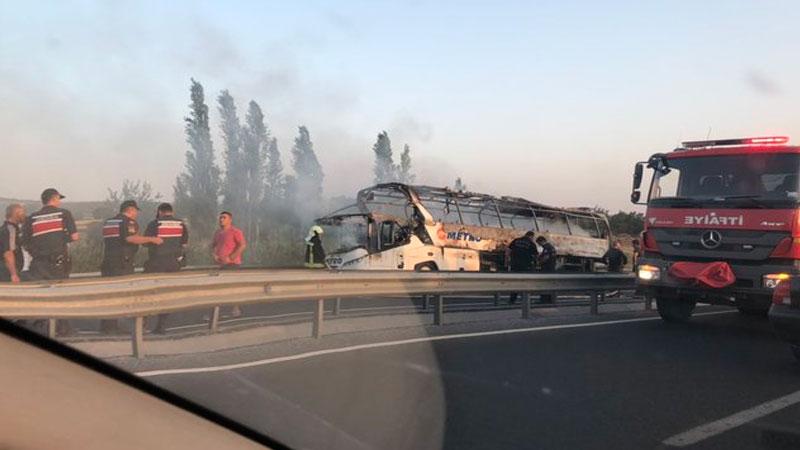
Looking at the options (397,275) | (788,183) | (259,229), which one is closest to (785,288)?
(788,183)

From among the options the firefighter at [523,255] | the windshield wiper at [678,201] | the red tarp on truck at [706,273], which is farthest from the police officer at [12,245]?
the firefighter at [523,255]

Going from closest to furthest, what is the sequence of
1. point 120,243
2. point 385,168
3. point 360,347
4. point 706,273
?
point 120,243
point 360,347
point 706,273
point 385,168

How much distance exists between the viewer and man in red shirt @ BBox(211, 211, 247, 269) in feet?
23.9

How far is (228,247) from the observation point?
7648mm

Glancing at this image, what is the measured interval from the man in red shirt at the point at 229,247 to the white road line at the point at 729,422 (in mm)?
4692

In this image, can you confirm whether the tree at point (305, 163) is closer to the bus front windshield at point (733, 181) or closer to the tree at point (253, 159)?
the tree at point (253, 159)

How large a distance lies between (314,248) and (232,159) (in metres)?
9.12

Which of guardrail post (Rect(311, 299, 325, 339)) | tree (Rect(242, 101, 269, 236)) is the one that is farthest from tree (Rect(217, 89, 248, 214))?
guardrail post (Rect(311, 299, 325, 339))

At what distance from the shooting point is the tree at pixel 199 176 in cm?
382

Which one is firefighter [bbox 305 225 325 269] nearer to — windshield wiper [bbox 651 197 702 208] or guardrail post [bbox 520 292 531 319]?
guardrail post [bbox 520 292 531 319]

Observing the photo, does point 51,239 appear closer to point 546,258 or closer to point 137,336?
point 137,336

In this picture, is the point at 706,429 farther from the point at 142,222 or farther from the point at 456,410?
the point at 142,222

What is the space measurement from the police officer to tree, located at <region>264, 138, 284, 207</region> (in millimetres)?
2048

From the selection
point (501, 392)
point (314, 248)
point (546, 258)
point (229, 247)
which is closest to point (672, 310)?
point (546, 258)
